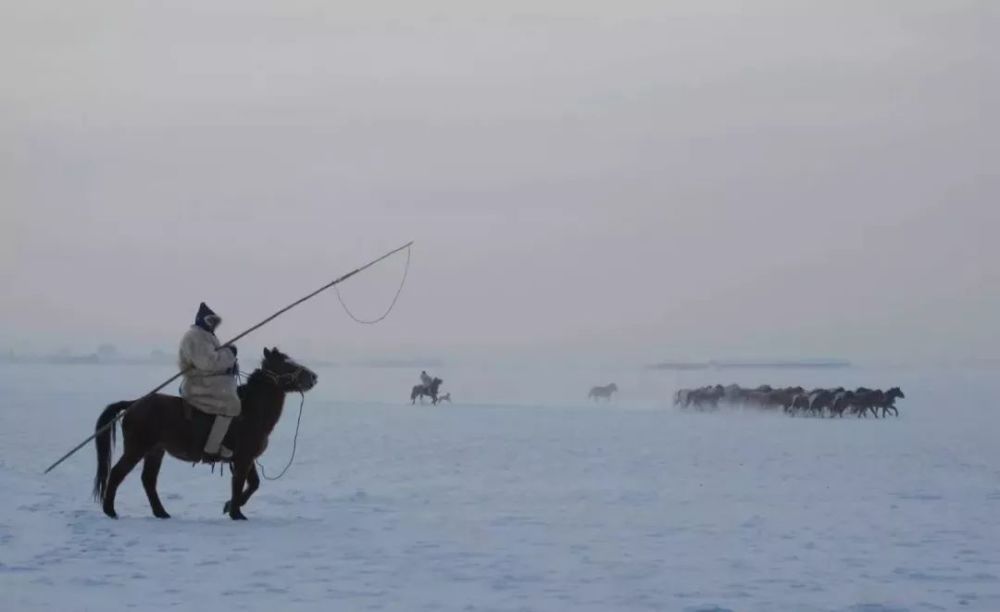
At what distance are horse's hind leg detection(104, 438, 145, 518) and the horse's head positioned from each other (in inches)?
46.8

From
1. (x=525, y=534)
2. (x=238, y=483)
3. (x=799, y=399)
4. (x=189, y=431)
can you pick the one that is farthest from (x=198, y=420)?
(x=799, y=399)

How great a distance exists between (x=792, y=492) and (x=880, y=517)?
7.62 feet

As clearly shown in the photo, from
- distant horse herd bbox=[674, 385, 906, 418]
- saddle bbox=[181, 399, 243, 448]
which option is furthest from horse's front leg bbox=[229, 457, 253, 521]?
distant horse herd bbox=[674, 385, 906, 418]

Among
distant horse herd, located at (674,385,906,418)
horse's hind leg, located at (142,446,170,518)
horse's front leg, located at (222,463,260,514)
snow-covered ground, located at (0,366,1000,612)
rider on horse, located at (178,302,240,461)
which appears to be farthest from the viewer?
distant horse herd, located at (674,385,906,418)

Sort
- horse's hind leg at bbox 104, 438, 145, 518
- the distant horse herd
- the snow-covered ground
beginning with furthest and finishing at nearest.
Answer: the distant horse herd, horse's hind leg at bbox 104, 438, 145, 518, the snow-covered ground

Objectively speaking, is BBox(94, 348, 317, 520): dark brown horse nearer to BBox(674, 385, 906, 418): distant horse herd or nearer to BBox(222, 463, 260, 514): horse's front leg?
BBox(222, 463, 260, 514): horse's front leg

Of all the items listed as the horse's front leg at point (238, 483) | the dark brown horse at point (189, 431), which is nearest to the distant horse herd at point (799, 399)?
the dark brown horse at point (189, 431)

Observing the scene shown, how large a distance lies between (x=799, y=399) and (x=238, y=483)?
1206 inches

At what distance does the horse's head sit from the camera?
11234 mm

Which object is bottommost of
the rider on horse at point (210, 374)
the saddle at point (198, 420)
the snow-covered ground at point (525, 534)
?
the snow-covered ground at point (525, 534)

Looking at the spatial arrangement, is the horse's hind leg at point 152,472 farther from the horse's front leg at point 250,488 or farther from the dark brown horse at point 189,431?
the horse's front leg at point 250,488

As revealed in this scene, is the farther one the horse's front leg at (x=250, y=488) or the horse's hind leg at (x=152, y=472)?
the horse's front leg at (x=250, y=488)

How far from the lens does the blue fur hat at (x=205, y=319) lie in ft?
35.8

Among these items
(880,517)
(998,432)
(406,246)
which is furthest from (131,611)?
(998,432)
